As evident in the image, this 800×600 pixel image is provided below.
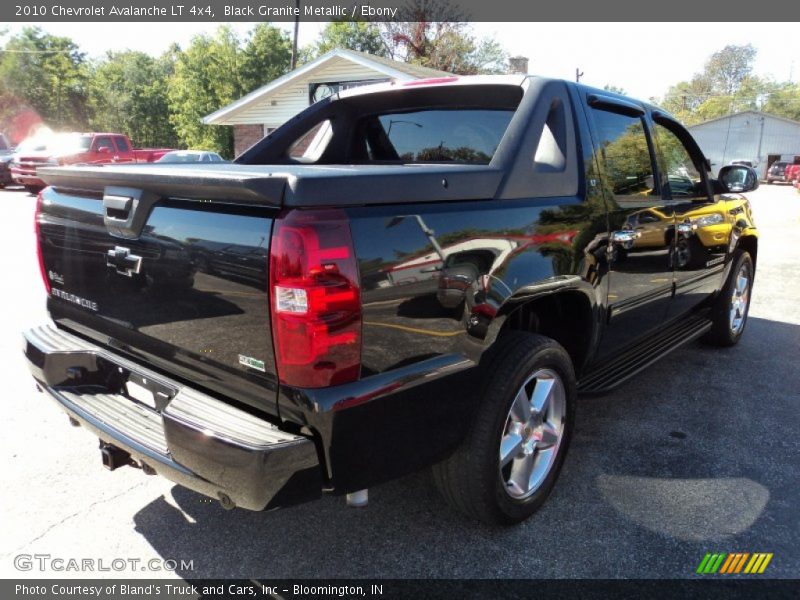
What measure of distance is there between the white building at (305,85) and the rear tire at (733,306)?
13692mm

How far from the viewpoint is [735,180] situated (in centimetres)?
470

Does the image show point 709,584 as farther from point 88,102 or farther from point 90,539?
point 88,102

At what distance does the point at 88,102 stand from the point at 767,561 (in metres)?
61.6

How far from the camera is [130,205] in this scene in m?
2.18

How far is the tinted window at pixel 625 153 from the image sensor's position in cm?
315

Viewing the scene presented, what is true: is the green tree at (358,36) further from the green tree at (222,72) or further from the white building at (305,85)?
the white building at (305,85)

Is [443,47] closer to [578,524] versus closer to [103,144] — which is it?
[103,144]

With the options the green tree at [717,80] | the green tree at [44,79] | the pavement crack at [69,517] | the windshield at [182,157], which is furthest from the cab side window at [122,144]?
the green tree at [717,80]

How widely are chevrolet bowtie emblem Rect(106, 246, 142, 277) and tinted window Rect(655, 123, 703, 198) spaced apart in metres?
3.22

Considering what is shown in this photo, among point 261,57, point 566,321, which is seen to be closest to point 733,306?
point 566,321

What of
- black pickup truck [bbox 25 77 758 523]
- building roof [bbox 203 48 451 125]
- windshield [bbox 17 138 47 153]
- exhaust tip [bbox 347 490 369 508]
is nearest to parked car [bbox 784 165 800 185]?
building roof [bbox 203 48 451 125]

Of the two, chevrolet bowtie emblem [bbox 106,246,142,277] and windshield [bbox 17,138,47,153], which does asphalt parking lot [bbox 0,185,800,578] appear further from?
windshield [bbox 17,138,47,153]

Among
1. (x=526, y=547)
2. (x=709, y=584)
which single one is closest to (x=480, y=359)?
(x=526, y=547)

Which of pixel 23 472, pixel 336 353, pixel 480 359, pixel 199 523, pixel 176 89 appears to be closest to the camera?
pixel 336 353
